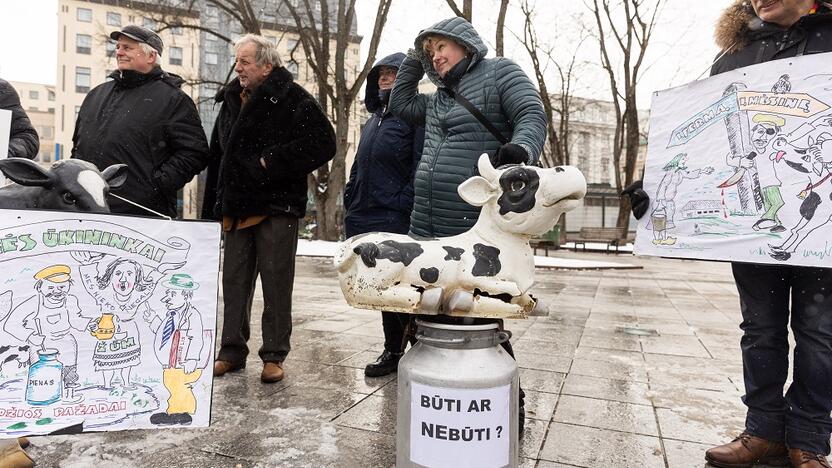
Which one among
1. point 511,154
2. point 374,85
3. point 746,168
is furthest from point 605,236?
point 511,154

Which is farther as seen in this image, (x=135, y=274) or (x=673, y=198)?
(x=673, y=198)

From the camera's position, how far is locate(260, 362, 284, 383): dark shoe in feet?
11.4

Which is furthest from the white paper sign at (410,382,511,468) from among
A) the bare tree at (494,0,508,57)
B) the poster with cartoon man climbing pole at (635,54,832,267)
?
the bare tree at (494,0,508,57)

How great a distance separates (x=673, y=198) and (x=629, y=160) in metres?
19.8

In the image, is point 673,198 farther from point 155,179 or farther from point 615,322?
point 615,322

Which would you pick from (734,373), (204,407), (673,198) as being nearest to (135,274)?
(204,407)

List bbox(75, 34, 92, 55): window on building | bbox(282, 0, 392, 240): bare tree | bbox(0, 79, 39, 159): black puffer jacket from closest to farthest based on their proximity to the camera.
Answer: bbox(0, 79, 39, 159): black puffer jacket
bbox(282, 0, 392, 240): bare tree
bbox(75, 34, 92, 55): window on building

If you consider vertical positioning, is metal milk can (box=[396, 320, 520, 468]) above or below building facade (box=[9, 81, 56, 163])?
below

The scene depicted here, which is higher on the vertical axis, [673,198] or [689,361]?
[673,198]

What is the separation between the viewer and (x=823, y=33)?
229cm

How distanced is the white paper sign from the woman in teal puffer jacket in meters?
0.92

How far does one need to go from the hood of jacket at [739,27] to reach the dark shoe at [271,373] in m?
3.12

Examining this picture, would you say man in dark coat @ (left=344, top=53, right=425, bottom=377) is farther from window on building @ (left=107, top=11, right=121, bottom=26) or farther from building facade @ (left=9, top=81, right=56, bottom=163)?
building facade @ (left=9, top=81, right=56, bottom=163)

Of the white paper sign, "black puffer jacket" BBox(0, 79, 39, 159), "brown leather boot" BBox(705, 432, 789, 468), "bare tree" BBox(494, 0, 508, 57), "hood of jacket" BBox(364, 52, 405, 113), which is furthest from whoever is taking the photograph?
"bare tree" BBox(494, 0, 508, 57)
